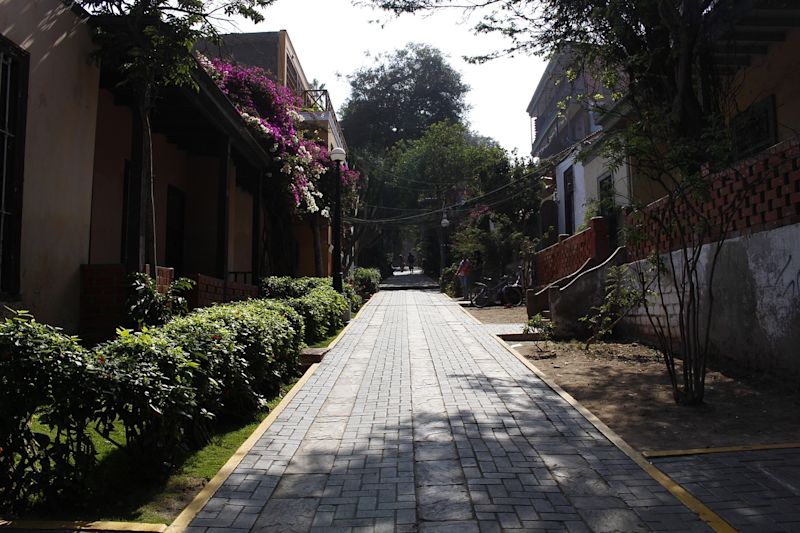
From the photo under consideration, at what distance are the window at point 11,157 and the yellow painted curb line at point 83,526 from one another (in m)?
3.48

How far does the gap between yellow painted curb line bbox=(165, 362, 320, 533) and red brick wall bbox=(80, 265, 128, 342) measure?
8.14 feet

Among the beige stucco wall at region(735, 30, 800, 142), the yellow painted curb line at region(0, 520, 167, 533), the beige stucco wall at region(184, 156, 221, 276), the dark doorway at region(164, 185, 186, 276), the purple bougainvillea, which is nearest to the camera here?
the yellow painted curb line at region(0, 520, 167, 533)

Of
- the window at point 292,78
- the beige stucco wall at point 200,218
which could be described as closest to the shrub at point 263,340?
the beige stucco wall at point 200,218

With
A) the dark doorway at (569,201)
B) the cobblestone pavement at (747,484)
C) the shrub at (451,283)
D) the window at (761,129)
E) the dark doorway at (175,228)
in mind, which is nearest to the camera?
the cobblestone pavement at (747,484)

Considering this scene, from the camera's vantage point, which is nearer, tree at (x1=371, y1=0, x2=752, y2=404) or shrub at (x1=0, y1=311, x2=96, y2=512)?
shrub at (x1=0, y1=311, x2=96, y2=512)

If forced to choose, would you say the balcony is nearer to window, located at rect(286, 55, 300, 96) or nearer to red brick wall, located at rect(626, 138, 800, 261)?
window, located at rect(286, 55, 300, 96)

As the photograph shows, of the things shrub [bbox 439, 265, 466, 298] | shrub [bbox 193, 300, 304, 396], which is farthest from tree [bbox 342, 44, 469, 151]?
shrub [bbox 193, 300, 304, 396]

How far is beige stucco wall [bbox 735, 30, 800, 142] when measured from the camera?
29.8ft

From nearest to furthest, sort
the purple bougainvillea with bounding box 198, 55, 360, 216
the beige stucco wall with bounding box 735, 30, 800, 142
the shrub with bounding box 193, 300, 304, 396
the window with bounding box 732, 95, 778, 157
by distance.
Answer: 1. the shrub with bounding box 193, 300, 304, 396
2. the beige stucco wall with bounding box 735, 30, 800, 142
3. the window with bounding box 732, 95, 778, 157
4. the purple bougainvillea with bounding box 198, 55, 360, 216

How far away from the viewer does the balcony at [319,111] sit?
74.9 ft

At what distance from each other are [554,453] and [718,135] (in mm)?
3228

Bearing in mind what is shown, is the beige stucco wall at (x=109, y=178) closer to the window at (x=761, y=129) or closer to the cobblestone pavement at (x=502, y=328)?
the cobblestone pavement at (x=502, y=328)

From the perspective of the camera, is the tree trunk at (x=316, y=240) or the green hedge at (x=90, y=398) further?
the tree trunk at (x=316, y=240)

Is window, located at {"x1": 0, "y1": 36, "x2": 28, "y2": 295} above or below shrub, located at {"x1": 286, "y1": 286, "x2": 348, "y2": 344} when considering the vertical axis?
above
